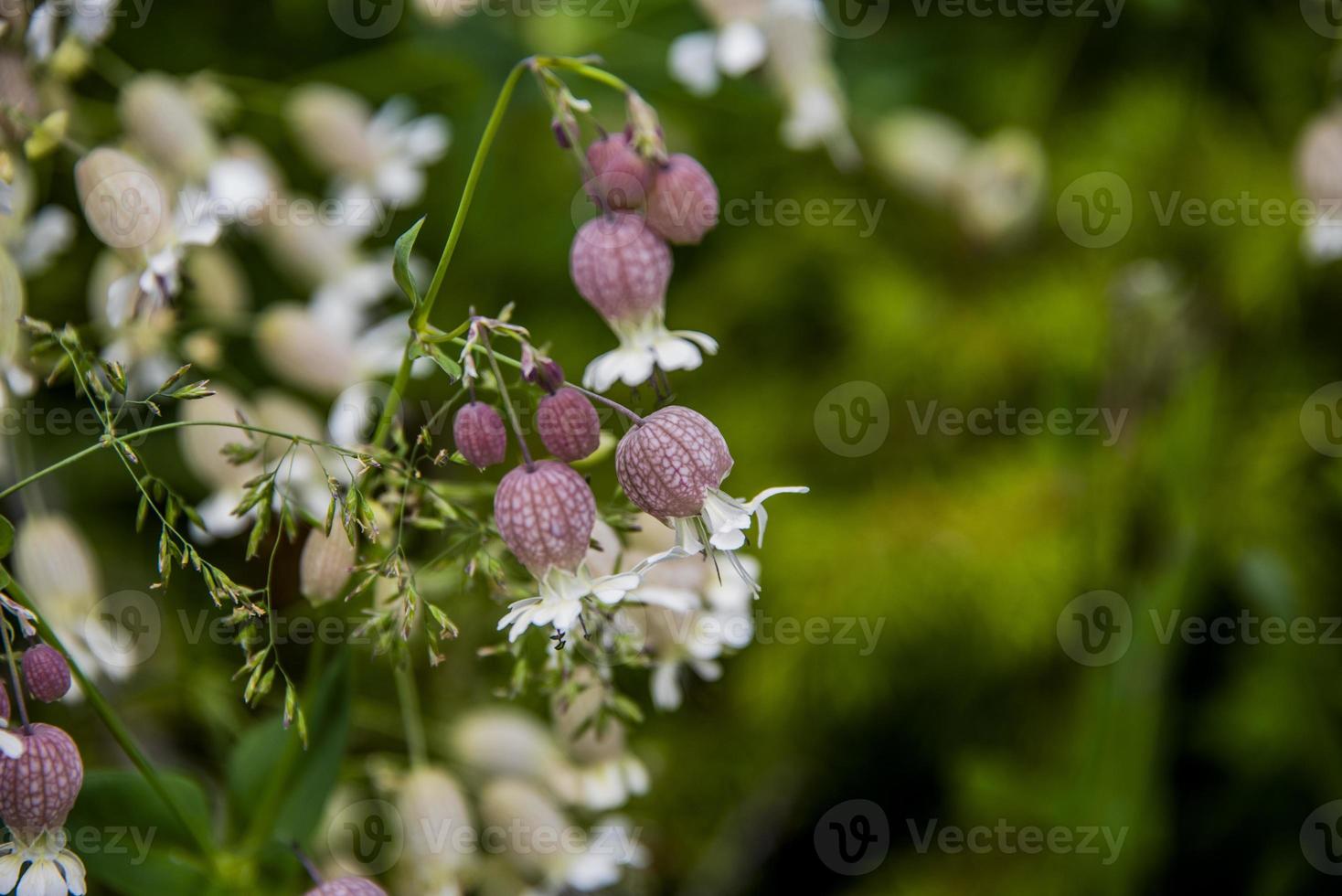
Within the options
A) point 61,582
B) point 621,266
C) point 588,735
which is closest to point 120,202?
point 61,582

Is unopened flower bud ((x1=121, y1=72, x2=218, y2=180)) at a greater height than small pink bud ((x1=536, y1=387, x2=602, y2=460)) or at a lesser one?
greater

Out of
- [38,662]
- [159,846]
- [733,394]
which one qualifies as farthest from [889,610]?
[38,662]

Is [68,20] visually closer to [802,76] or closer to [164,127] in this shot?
[164,127]

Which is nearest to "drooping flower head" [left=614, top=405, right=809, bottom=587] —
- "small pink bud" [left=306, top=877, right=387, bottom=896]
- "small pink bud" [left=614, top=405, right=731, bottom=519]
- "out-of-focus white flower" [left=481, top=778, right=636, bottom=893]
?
"small pink bud" [left=614, top=405, right=731, bottom=519]

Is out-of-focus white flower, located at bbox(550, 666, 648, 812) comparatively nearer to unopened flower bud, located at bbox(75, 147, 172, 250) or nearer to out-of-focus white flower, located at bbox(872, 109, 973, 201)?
unopened flower bud, located at bbox(75, 147, 172, 250)

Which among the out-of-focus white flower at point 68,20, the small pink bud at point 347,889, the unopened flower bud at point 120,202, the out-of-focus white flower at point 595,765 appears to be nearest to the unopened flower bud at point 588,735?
the out-of-focus white flower at point 595,765

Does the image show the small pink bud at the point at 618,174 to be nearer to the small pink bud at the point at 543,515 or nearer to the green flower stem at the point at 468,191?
the green flower stem at the point at 468,191

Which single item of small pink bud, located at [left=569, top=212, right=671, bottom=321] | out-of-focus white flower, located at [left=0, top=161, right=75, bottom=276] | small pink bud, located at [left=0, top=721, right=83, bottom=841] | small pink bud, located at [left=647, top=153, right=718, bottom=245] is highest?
small pink bud, located at [left=647, top=153, right=718, bottom=245]
